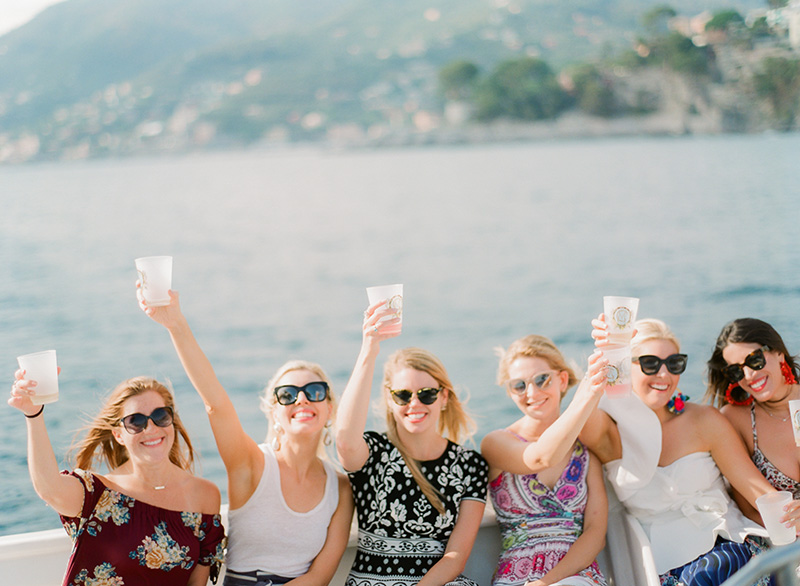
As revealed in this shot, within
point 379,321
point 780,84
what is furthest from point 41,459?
point 780,84

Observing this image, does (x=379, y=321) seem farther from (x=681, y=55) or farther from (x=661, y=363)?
(x=681, y=55)

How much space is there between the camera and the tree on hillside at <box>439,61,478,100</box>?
160 feet

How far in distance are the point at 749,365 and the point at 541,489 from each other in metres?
0.86

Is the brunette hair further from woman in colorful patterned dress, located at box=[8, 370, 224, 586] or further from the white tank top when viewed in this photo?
woman in colorful patterned dress, located at box=[8, 370, 224, 586]

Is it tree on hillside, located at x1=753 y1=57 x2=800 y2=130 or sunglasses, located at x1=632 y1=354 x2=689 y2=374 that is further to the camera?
tree on hillside, located at x1=753 y1=57 x2=800 y2=130

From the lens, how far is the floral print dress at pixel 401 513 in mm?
2652

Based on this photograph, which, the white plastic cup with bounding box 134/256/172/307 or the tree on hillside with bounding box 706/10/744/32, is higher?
the tree on hillside with bounding box 706/10/744/32

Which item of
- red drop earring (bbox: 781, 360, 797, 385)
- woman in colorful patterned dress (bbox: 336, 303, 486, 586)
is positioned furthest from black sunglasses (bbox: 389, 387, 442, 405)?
red drop earring (bbox: 781, 360, 797, 385)

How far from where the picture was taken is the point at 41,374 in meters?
2.32

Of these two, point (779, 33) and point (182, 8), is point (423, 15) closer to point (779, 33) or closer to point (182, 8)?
point (182, 8)

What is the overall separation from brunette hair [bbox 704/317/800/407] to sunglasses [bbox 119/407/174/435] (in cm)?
198

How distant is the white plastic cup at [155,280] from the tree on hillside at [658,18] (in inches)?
1998

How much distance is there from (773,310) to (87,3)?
45349 mm

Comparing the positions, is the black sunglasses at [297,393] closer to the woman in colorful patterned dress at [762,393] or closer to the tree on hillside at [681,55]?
the woman in colorful patterned dress at [762,393]
